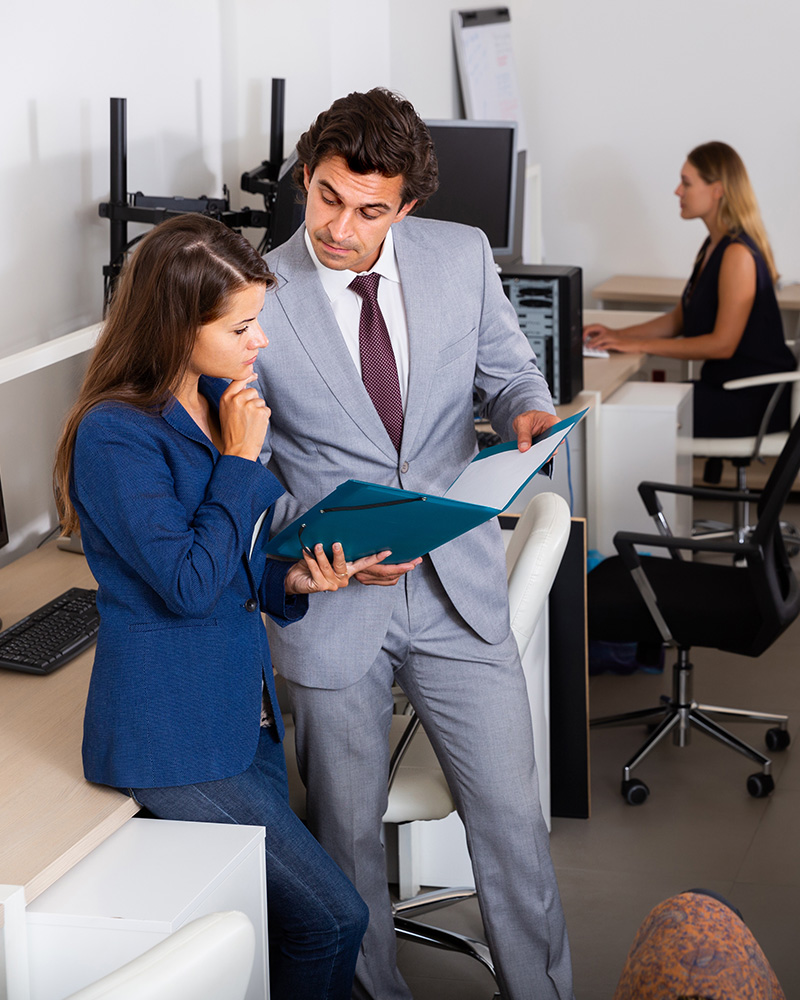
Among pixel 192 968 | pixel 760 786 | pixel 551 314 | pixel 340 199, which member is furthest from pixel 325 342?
pixel 551 314

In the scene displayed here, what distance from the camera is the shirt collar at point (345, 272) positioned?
6.23ft

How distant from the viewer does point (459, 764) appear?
196 centimetres

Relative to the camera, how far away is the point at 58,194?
2.83 m

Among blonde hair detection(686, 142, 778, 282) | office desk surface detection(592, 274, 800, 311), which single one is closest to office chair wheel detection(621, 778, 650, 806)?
blonde hair detection(686, 142, 778, 282)

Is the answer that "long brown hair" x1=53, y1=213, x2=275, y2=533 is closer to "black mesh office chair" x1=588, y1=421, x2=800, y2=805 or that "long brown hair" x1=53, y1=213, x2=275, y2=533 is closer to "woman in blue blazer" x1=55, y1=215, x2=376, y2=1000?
"woman in blue blazer" x1=55, y1=215, x2=376, y2=1000

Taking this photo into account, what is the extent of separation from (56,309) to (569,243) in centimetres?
381

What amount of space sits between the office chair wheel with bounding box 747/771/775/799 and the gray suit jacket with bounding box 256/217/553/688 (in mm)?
1330

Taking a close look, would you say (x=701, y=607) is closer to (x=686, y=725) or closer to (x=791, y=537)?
(x=686, y=725)

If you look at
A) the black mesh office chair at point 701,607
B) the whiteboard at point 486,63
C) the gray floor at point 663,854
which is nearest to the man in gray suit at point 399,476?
the gray floor at point 663,854

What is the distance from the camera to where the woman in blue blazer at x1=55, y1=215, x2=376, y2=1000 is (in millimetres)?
1491

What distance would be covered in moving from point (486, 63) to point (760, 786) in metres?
3.79

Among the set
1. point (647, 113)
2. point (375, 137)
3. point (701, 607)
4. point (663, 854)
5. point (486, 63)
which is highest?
point (486, 63)

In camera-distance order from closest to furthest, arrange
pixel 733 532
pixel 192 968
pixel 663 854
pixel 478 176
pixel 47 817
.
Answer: pixel 192 968, pixel 47 817, pixel 663 854, pixel 478 176, pixel 733 532

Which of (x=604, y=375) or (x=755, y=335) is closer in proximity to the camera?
(x=604, y=375)
